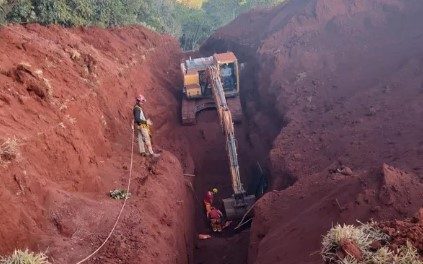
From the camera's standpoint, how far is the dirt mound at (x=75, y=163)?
8.90 metres

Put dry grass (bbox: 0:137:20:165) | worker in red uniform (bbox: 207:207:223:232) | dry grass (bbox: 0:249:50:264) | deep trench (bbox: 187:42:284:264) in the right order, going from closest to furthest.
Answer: dry grass (bbox: 0:249:50:264) → dry grass (bbox: 0:137:20:165) → worker in red uniform (bbox: 207:207:223:232) → deep trench (bbox: 187:42:284:264)

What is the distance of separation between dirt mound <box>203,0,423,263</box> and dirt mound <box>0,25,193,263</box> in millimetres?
2923

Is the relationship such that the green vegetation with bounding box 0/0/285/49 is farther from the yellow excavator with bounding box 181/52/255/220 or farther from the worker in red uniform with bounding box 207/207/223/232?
the worker in red uniform with bounding box 207/207/223/232

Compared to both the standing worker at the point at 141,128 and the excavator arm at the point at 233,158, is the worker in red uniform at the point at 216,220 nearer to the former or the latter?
the excavator arm at the point at 233,158

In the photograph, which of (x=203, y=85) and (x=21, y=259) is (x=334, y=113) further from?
(x=21, y=259)

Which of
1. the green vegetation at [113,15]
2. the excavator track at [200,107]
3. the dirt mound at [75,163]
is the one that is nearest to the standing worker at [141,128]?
the dirt mound at [75,163]

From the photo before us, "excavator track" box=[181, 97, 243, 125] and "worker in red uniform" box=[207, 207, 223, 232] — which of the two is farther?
"excavator track" box=[181, 97, 243, 125]

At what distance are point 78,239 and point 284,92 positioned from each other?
12728 millimetres

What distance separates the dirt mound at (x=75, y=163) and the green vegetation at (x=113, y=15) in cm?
54

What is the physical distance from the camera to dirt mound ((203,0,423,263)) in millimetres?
9219

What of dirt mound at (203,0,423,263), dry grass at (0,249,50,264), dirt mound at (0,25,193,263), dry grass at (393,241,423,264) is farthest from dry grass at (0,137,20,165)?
dry grass at (393,241,423,264)

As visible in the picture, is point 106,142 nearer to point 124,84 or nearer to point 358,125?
point 124,84

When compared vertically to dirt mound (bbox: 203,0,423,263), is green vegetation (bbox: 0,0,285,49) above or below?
above

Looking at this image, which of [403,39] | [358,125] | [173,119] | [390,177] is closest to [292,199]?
[390,177]
